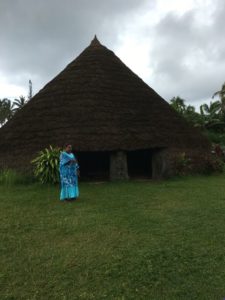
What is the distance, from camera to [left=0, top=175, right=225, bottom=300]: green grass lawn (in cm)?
447

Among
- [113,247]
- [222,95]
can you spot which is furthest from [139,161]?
[222,95]

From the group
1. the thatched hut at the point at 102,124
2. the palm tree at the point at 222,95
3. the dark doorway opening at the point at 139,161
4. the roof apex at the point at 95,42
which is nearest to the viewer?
the thatched hut at the point at 102,124

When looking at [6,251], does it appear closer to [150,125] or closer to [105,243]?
[105,243]

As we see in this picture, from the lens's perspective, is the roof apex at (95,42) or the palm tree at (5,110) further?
the palm tree at (5,110)

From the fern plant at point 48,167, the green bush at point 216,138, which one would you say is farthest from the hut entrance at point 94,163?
the green bush at point 216,138

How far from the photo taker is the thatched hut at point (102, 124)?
1220cm

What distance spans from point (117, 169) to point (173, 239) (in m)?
6.07

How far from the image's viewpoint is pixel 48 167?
11148 mm

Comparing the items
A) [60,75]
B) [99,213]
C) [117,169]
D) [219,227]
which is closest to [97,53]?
[60,75]

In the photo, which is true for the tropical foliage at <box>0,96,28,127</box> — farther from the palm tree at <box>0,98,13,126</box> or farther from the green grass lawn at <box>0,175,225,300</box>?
the green grass lawn at <box>0,175,225,300</box>

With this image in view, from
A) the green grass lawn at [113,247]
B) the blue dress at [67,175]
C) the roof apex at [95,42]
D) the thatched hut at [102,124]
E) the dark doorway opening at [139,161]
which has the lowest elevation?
the green grass lawn at [113,247]

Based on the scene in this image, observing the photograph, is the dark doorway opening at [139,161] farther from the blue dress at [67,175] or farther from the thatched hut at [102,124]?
the blue dress at [67,175]

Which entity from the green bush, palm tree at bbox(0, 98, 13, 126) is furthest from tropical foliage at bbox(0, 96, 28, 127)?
the green bush

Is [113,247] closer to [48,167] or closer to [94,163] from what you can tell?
[48,167]
